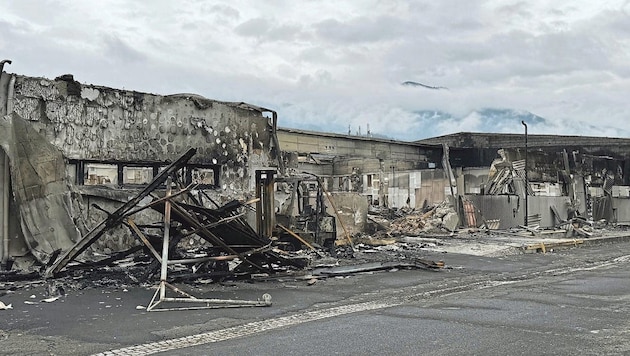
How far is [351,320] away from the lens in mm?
8250

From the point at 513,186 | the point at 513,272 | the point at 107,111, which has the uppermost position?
the point at 107,111

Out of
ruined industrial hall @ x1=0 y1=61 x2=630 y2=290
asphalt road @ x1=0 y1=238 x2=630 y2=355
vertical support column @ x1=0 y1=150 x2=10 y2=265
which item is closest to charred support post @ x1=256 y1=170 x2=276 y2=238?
ruined industrial hall @ x1=0 y1=61 x2=630 y2=290

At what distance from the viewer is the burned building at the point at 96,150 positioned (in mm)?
13688

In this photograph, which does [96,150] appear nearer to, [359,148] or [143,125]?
[143,125]

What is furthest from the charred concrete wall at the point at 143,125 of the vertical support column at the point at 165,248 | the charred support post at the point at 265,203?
the vertical support column at the point at 165,248

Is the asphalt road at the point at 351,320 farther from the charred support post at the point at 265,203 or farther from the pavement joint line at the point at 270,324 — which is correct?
the charred support post at the point at 265,203

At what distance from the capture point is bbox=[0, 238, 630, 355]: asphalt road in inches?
265

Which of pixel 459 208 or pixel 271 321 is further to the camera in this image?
pixel 459 208

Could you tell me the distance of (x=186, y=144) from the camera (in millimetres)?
17438

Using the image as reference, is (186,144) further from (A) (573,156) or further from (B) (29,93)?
(A) (573,156)

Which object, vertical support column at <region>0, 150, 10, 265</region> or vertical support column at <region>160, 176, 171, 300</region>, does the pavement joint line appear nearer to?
vertical support column at <region>160, 176, 171, 300</region>

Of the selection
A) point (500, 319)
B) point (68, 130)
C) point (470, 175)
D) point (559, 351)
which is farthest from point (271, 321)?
point (470, 175)

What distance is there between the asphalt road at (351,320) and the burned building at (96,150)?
3189 mm

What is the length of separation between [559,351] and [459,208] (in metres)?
21.9
